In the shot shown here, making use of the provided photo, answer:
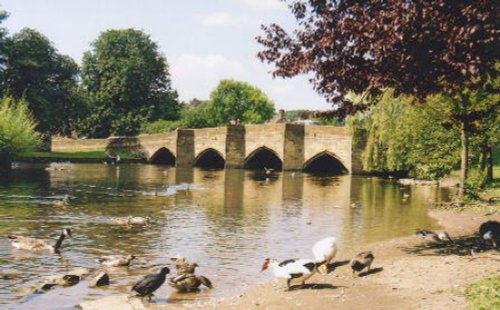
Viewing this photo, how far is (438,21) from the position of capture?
10047mm

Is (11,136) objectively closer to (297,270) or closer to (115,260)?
(115,260)

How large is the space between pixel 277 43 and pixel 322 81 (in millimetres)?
1467

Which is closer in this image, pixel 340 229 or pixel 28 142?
pixel 340 229

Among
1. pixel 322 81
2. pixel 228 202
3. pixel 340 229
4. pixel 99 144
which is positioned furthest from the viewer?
pixel 99 144

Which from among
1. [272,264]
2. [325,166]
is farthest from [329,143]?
[272,264]

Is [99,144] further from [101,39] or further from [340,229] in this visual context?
[340,229]

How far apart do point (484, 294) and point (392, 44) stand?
4.59 metres

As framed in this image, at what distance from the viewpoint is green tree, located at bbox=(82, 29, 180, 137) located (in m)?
79.6

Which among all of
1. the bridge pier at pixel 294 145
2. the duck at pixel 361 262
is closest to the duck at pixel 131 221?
the duck at pixel 361 262

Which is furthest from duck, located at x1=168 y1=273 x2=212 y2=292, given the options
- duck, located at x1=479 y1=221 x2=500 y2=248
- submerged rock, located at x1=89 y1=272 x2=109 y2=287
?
duck, located at x1=479 y1=221 x2=500 y2=248

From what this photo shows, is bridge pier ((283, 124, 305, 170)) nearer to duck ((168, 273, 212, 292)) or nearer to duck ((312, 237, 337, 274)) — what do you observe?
duck ((312, 237, 337, 274))

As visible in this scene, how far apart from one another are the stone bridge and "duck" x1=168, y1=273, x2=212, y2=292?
36315 millimetres

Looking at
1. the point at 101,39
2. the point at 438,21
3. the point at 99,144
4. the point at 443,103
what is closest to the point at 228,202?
the point at 443,103

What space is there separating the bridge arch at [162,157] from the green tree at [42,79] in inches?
447
